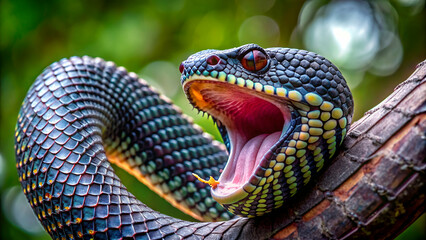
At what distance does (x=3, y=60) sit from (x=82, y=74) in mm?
2361

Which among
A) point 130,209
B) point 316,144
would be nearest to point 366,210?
point 316,144

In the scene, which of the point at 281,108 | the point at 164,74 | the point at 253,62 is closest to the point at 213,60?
the point at 253,62

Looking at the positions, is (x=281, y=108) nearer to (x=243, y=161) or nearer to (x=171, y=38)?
(x=243, y=161)

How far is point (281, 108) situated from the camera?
3.75 feet

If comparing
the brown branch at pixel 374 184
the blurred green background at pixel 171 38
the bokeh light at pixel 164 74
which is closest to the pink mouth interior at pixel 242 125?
the brown branch at pixel 374 184

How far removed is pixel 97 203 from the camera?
1215mm

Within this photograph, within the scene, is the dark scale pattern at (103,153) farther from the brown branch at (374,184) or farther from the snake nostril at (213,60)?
the snake nostril at (213,60)

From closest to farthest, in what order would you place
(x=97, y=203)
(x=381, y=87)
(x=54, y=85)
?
(x=97, y=203), (x=54, y=85), (x=381, y=87)

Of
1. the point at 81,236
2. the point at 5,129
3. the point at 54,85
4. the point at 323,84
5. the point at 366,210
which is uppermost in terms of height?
the point at 323,84

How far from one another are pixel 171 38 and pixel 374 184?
3229 mm

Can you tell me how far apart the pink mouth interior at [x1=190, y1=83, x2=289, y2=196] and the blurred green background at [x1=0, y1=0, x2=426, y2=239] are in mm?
1865

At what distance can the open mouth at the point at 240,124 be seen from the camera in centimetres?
112

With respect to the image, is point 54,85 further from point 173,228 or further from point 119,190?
point 173,228

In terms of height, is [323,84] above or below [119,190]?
above
